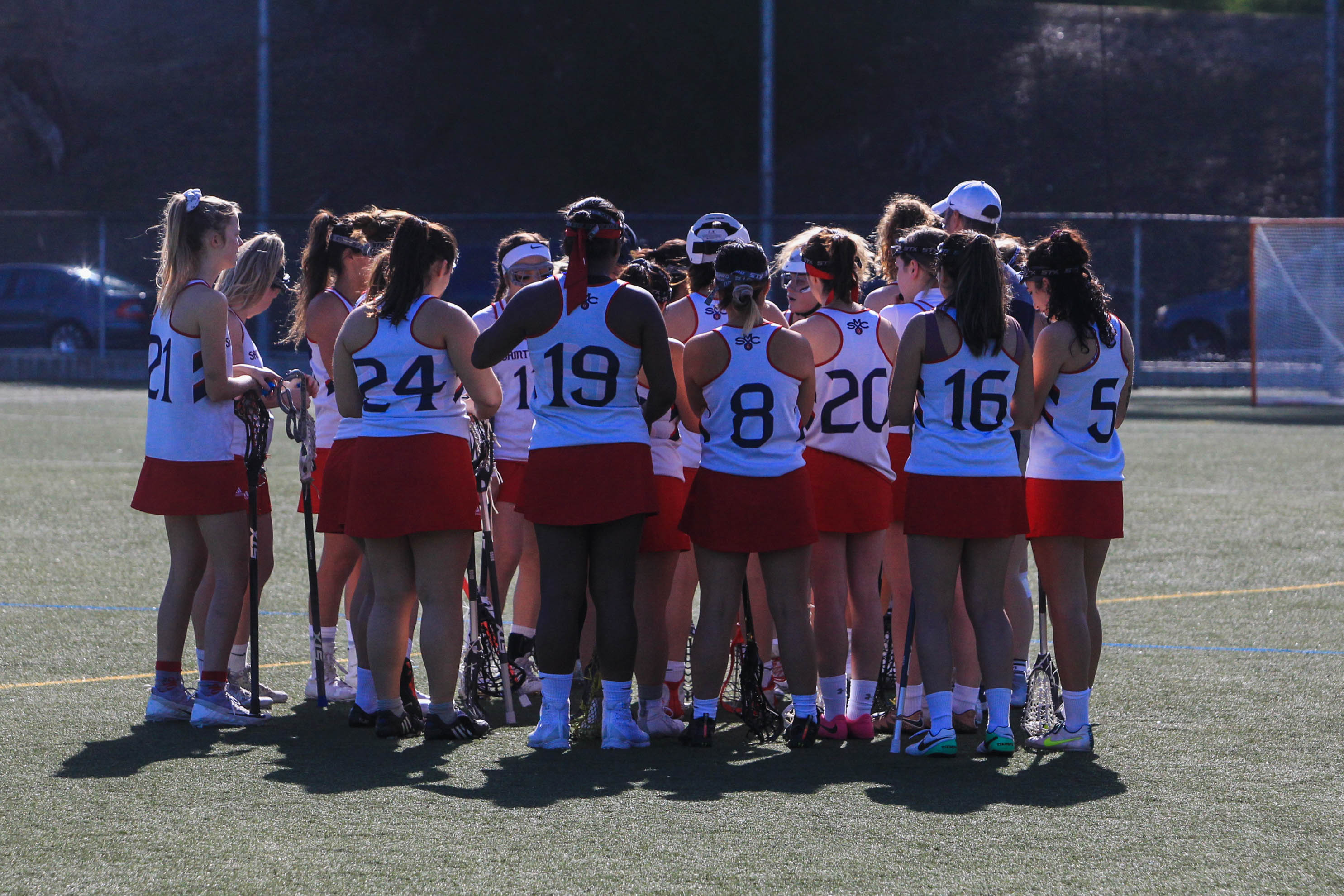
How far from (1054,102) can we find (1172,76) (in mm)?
3875

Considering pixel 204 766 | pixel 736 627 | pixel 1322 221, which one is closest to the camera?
pixel 204 766

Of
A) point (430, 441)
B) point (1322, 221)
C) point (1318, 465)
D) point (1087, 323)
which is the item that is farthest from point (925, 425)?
point (1322, 221)

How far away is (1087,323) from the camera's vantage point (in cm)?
557

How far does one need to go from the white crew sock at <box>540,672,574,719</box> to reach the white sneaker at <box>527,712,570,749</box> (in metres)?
0.01

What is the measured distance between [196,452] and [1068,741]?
3.37 meters

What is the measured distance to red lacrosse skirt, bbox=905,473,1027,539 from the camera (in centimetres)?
541

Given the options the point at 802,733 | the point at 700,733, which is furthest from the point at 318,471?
the point at 802,733

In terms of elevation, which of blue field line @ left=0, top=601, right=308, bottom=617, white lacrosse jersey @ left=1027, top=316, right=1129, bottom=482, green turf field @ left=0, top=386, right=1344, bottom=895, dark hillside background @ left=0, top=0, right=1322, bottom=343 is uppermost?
dark hillside background @ left=0, top=0, right=1322, bottom=343

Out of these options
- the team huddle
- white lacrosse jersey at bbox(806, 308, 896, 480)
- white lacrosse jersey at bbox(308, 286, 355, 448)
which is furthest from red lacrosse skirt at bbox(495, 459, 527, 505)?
white lacrosse jersey at bbox(806, 308, 896, 480)

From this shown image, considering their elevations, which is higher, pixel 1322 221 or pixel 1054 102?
pixel 1054 102

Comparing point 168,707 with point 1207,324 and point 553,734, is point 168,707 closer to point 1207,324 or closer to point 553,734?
point 553,734

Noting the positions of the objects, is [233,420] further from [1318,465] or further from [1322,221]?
[1322,221]

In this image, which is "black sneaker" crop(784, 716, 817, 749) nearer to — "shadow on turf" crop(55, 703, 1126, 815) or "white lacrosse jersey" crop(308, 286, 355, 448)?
"shadow on turf" crop(55, 703, 1126, 815)

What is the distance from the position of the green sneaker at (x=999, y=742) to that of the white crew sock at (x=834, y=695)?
544 millimetres
